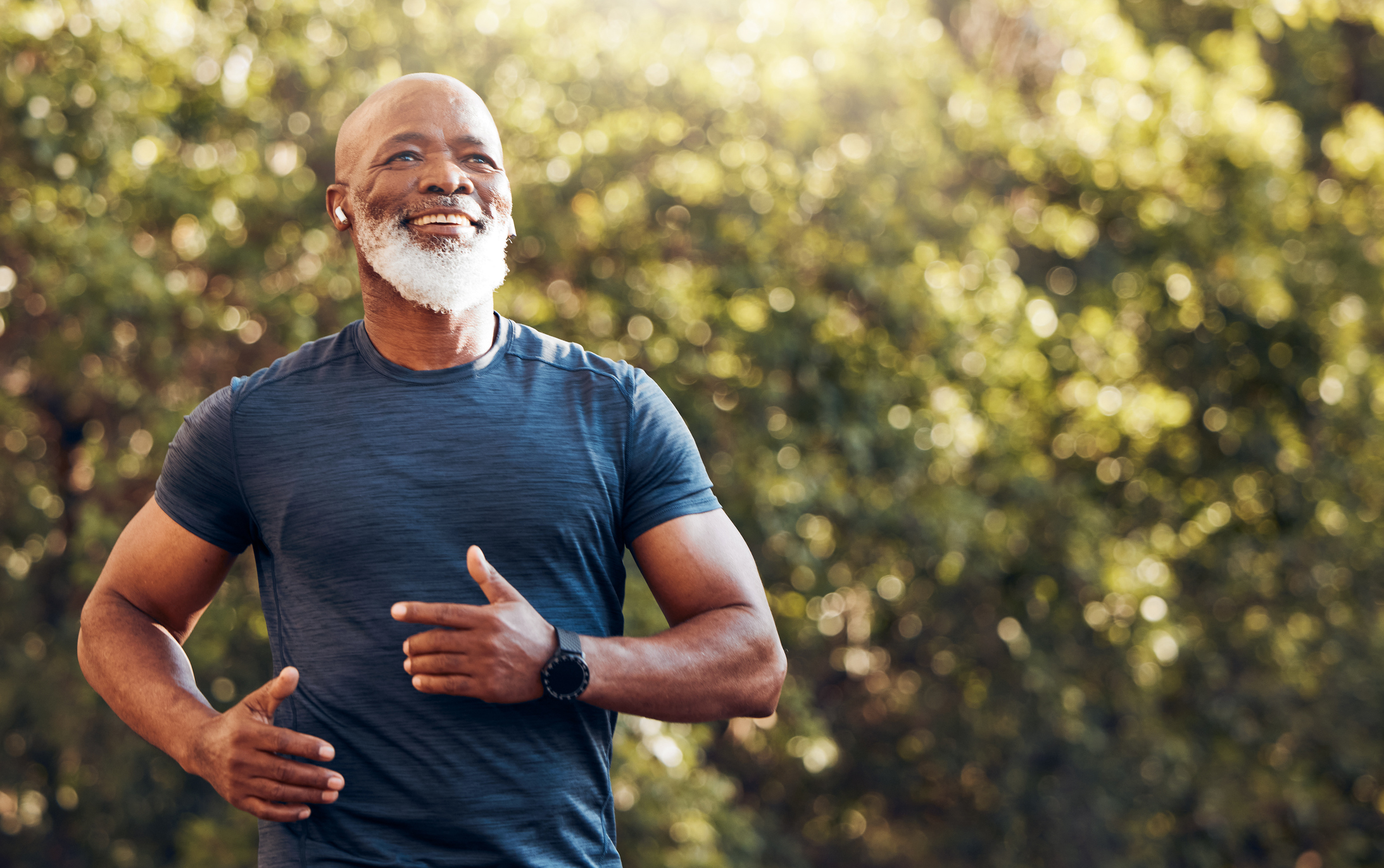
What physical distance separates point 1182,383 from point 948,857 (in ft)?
11.5

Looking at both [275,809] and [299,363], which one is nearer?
[275,809]

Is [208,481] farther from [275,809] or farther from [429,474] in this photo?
[275,809]

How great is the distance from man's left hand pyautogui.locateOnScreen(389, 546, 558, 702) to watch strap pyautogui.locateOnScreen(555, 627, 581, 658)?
0.02m

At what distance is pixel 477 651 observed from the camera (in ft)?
4.87

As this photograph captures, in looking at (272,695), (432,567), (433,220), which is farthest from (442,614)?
(433,220)

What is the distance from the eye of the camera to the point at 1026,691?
23.2 feet

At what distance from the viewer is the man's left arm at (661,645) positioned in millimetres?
1490

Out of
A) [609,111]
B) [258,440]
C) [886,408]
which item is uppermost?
[609,111]

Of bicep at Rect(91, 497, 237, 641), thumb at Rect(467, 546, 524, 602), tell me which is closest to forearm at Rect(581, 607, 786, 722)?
thumb at Rect(467, 546, 524, 602)

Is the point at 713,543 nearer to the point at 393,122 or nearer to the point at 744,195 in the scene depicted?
the point at 393,122

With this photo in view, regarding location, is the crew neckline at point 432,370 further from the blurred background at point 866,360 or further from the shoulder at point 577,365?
the blurred background at point 866,360

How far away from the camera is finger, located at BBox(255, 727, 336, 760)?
156 centimetres

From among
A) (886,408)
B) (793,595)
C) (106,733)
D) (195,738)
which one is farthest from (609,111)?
(195,738)

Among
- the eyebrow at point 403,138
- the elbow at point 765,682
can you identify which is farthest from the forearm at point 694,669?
the eyebrow at point 403,138
